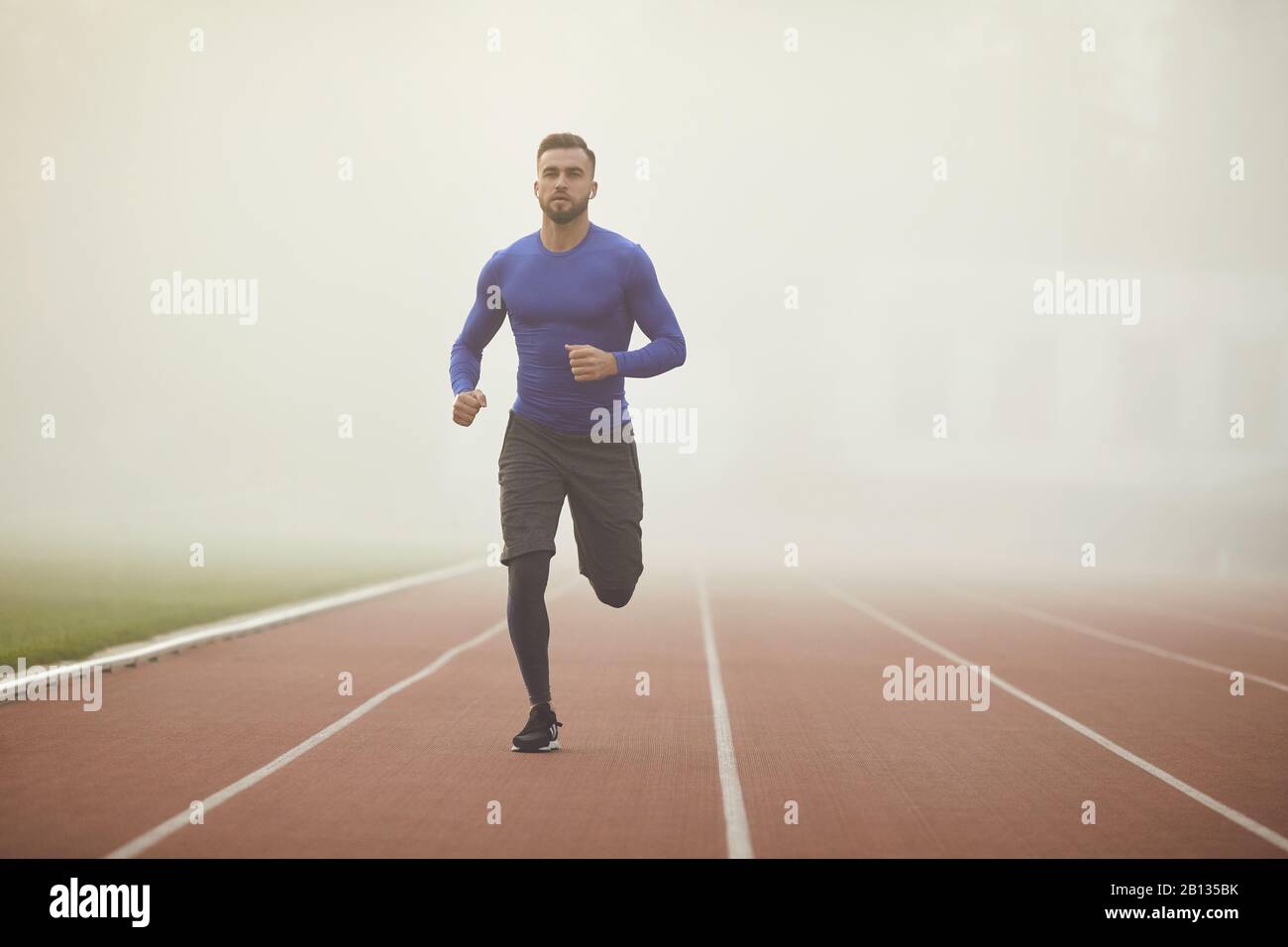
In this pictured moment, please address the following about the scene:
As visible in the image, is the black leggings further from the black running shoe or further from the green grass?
the green grass

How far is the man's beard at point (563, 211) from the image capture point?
28.4ft

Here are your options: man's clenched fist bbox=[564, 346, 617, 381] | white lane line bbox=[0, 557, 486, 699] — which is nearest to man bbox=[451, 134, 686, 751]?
man's clenched fist bbox=[564, 346, 617, 381]

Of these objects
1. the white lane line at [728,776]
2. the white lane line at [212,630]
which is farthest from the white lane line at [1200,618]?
the white lane line at [212,630]

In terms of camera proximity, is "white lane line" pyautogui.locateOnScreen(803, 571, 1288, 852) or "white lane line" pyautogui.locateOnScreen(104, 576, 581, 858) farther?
"white lane line" pyautogui.locateOnScreen(803, 571, 1288, 852)

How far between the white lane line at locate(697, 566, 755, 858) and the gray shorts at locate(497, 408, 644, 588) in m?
1.19

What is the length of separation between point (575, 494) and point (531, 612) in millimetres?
686

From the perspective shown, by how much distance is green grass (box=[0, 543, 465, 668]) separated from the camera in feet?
49.4

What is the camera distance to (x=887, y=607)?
2475cm

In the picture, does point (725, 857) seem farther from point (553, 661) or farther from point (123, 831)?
point (553, 661)

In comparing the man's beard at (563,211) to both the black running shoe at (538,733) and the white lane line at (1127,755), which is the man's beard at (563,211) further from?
the white lane line at (1127,755)

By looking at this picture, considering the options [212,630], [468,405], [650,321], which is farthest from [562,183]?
[212,630]

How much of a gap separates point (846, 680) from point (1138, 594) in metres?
18.1

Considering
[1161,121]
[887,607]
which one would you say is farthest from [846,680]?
[1161,121]

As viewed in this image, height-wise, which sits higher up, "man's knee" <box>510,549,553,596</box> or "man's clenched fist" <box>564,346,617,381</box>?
"man's clenched fist" <box>564,346,617,381</box>
